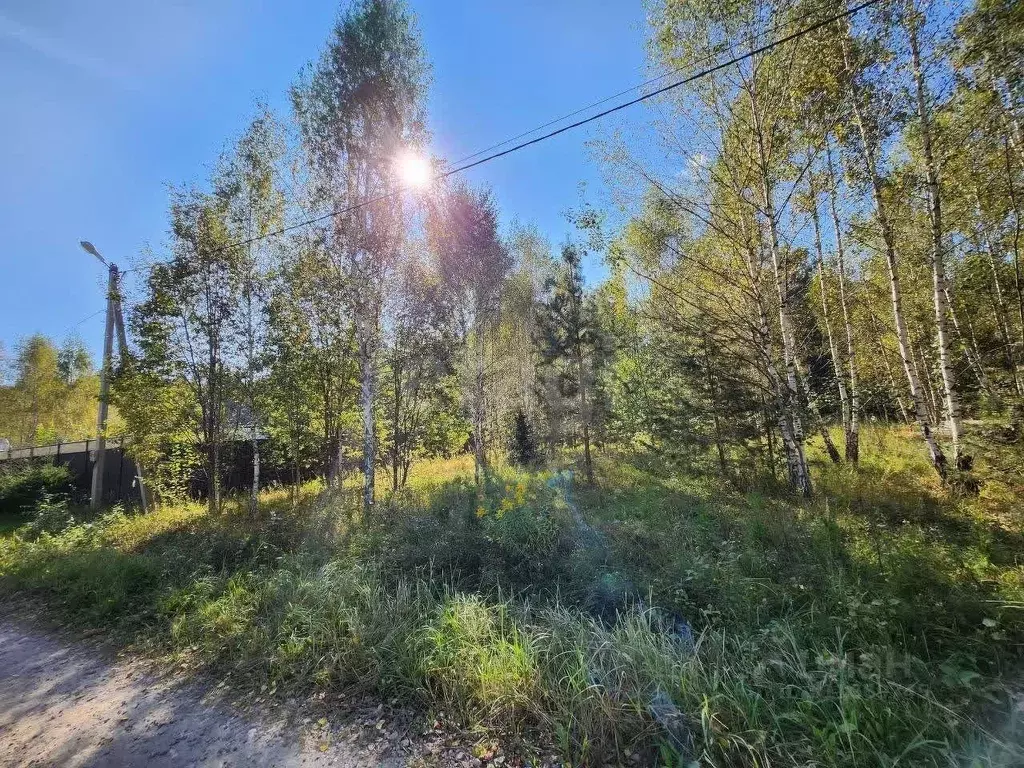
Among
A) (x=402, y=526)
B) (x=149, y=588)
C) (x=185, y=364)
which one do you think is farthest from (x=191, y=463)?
(x=402, y=526)

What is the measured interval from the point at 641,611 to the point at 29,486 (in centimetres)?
1599

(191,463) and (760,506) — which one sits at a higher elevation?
(191,463)

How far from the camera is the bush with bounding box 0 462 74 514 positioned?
1035 cm

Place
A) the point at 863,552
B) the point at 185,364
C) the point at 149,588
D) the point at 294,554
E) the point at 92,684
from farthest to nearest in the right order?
the point at 185,364
the point at 294,554
the point at 149,588
the point at 863,552
the point at 92,684

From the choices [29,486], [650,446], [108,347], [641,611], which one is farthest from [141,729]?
[29,486]

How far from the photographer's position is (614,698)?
7.57 ft

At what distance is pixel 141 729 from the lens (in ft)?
8.77

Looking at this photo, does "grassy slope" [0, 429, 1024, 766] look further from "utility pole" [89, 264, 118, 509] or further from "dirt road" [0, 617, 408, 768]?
"utility pole" [89, 264, 118, 509]

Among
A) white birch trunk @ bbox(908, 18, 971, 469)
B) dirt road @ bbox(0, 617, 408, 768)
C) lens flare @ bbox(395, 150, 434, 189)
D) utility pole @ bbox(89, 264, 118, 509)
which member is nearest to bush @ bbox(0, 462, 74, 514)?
utility pole @ bbox(89, 264, 118, 509)

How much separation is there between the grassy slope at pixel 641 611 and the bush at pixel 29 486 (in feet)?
18.6

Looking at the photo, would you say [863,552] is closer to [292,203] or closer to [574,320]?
[574,320]

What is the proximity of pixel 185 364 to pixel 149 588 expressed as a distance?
514 cm

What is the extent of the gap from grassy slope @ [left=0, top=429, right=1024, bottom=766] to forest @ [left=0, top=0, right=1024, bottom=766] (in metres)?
0.03

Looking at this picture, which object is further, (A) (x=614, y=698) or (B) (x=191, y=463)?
(B) (x=191, y=463)
